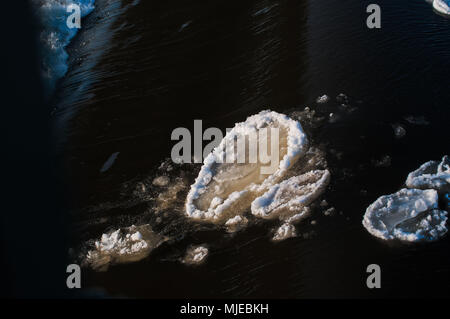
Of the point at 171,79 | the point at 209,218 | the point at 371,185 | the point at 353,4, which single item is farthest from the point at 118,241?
the point at 353,4

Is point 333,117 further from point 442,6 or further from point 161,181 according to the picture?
point 442,6

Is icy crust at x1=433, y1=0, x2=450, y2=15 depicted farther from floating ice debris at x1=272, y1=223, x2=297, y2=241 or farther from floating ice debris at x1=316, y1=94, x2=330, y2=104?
floating ice debris at x1=272, y1=223, x2=297, y2=241

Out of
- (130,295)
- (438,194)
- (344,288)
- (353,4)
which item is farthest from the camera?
(353,4)

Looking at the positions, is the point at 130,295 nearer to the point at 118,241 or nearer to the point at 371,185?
the point at 118,241

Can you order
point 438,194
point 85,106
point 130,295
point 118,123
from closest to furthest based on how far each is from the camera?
1. point 130,295
2. point 438,194
3. point 118,123
4. point 85,106

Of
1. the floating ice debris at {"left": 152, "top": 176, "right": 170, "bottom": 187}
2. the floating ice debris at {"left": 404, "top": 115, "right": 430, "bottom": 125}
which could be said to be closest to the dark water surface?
the floating ice debris at {"left": 404, "top": 115, "right": 430, "bottom": 125}

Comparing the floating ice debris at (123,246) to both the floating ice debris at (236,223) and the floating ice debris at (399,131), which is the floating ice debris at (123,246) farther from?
the floating ice debris at (399,131)
